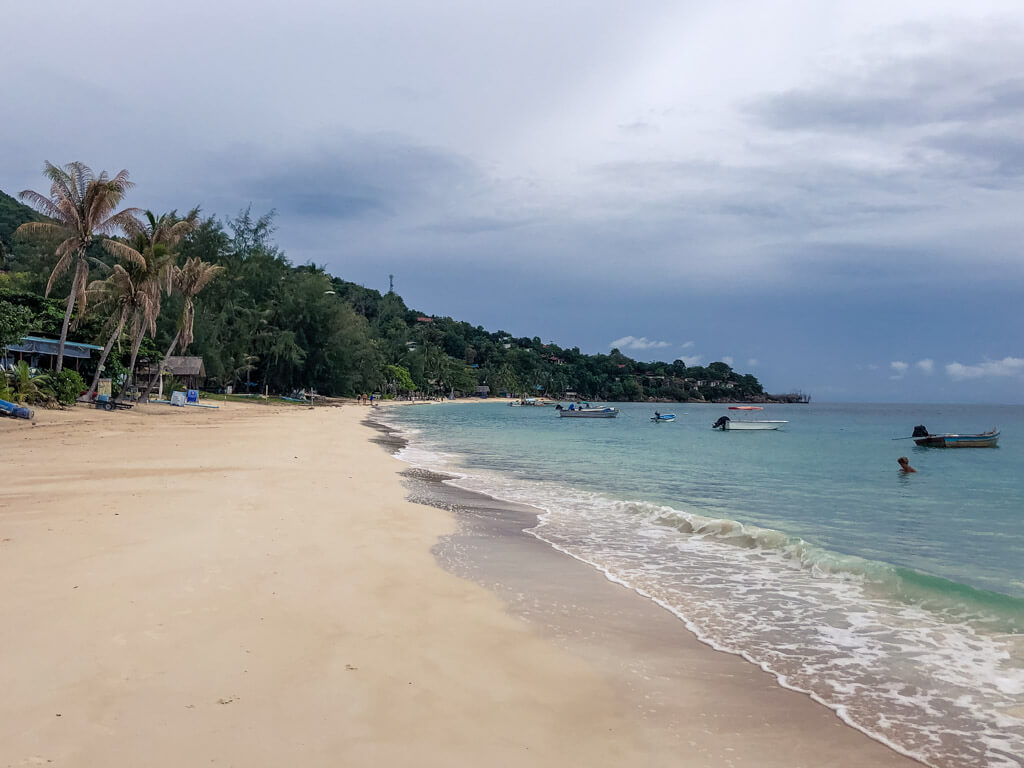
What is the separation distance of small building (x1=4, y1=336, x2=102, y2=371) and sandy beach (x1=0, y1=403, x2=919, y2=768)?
30080 millimetres

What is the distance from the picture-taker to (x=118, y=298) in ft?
118

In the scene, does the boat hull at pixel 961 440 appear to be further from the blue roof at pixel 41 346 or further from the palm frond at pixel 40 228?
the blue roof at pixel 41 346

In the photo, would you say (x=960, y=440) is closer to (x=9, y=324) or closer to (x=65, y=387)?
(x=65, y=387)

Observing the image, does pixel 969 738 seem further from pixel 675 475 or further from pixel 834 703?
pixel 675 475

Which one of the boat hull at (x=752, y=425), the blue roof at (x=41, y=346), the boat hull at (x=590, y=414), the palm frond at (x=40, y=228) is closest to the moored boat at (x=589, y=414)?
the boat hull at (x=590, y=414)

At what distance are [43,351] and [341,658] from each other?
37142mm

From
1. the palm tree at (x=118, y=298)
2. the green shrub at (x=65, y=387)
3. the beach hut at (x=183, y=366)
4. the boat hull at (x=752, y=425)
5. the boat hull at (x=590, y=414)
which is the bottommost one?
the boat hull at (x=590, y=414)

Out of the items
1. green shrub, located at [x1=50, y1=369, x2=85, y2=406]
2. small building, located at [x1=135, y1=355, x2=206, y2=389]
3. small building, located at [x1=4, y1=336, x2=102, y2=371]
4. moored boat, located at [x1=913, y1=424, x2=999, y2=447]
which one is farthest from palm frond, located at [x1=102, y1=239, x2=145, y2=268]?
moored boat, located at [x1=913, y1=424, x2=999, y2=447]

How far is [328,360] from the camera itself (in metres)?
74.9

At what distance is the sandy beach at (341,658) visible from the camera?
11.1 ft

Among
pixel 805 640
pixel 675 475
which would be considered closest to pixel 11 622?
pixel 805 640

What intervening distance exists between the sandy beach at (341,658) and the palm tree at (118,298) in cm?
2817

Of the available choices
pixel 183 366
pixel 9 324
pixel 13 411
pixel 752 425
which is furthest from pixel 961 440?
pixel 183 366

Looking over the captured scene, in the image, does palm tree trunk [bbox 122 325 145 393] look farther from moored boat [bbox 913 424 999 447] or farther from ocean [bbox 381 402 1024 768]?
moored boat [bbox 913 424 999 447]
